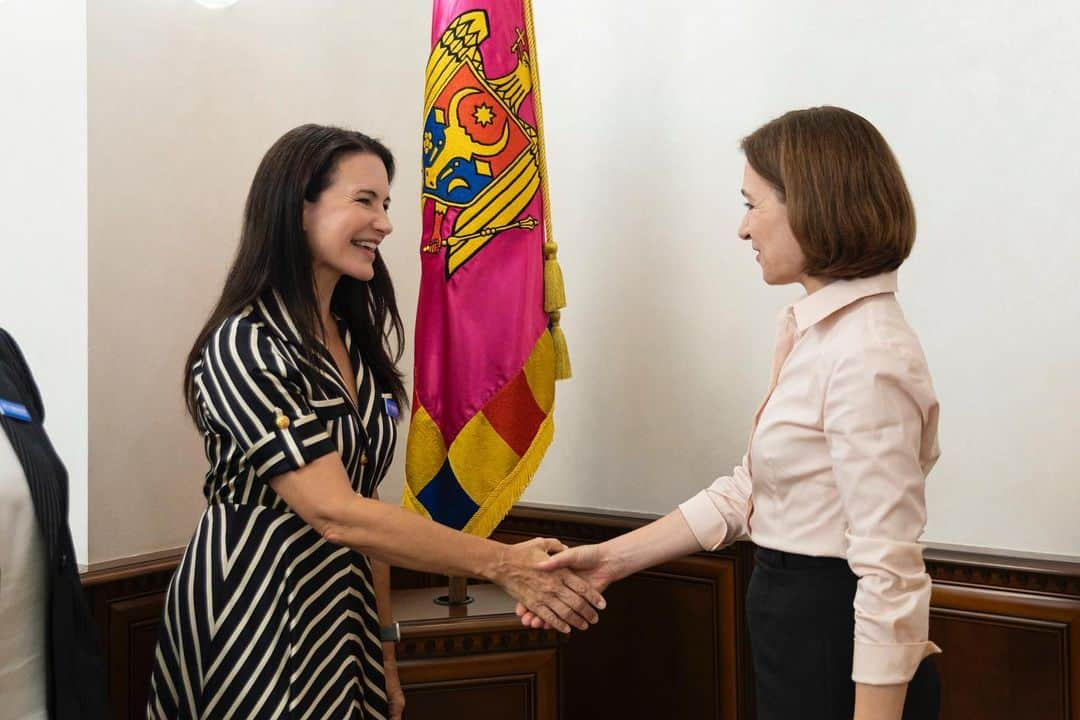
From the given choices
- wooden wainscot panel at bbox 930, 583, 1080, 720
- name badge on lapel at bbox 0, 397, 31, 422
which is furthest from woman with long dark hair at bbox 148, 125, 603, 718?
wooden wainscot panel at bbox 930, 583, 1080, 720

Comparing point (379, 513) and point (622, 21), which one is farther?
point (622, 21)

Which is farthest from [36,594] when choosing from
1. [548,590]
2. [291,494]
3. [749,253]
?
[749,253]

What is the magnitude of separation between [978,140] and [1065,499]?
826mm

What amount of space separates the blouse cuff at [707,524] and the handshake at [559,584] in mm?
236

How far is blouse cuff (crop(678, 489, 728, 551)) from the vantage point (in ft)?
6.51

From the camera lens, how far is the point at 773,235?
1.62 m

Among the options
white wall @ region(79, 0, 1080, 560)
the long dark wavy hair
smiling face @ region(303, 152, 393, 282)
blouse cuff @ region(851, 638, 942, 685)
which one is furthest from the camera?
white wall @ region(79, 0, 1080, 560)

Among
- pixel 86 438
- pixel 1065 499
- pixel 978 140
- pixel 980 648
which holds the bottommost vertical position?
pixel 980 648

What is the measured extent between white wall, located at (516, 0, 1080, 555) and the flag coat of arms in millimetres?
509

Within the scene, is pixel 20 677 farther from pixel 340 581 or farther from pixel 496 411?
pixel 496 411

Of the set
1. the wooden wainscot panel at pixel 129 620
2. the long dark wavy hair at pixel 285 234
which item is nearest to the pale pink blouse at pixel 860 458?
the long dark wavy hair at pixel 285 234

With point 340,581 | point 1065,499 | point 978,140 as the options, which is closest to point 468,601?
point 340,581

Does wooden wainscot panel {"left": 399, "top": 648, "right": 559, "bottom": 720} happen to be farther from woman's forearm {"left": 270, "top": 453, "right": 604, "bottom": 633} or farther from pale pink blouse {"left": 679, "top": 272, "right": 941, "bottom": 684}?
pale pink blouse {"left": 679, "top": 272, "right": 941, "bottom": 684}

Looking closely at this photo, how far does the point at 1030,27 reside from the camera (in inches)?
92.8
